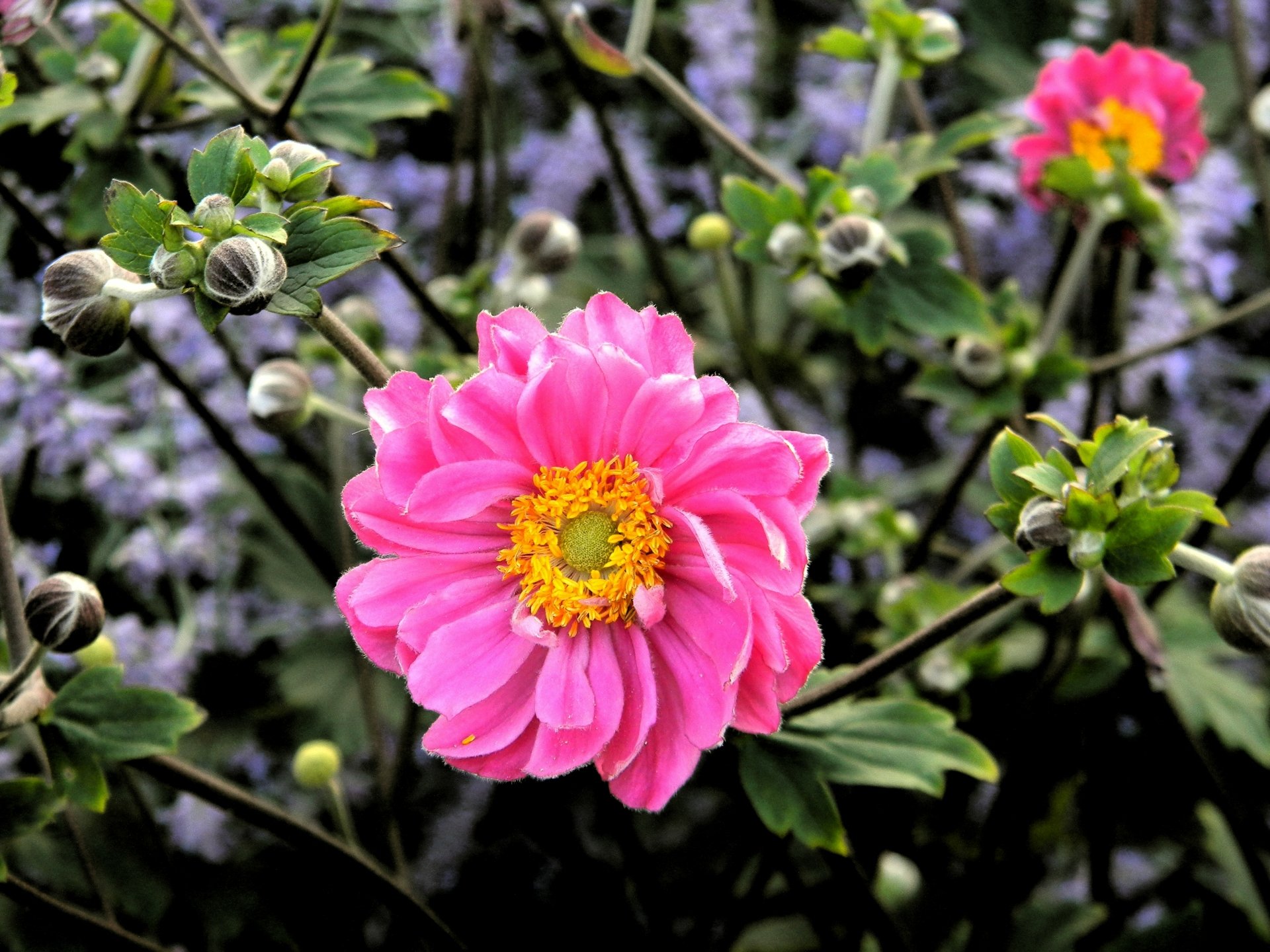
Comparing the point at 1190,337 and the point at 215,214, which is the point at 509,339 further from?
the point at 1190,337

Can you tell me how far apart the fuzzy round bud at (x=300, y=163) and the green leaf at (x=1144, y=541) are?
0.54 meters

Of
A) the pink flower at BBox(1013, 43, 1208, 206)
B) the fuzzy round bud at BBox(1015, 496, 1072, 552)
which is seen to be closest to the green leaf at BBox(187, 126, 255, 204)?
the fuzzy round bud at BBox(1015, 496, 1072, 552)

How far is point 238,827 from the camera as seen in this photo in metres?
1.32

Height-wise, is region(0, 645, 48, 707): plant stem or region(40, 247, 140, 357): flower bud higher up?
region(40, 247, 140, 357): flower bud

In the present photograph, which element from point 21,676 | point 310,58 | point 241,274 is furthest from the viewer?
point 310,58

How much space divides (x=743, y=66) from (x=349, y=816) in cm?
124

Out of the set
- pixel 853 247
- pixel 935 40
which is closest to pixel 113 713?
pixel 853 247

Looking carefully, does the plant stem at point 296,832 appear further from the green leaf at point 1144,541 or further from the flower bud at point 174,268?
the green leaf at point 1144,541

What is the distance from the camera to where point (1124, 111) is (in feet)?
3.78

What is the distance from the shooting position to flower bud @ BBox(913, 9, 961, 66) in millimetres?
1096

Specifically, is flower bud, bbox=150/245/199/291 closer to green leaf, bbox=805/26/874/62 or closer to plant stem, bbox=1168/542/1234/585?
plant stem, bbox=1168/542/1234/585

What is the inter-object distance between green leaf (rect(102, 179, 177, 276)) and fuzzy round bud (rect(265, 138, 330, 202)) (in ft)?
0.25

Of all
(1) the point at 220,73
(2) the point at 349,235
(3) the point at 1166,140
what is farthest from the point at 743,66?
(2) the point at 349,235

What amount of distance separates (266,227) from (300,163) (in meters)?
0.07
